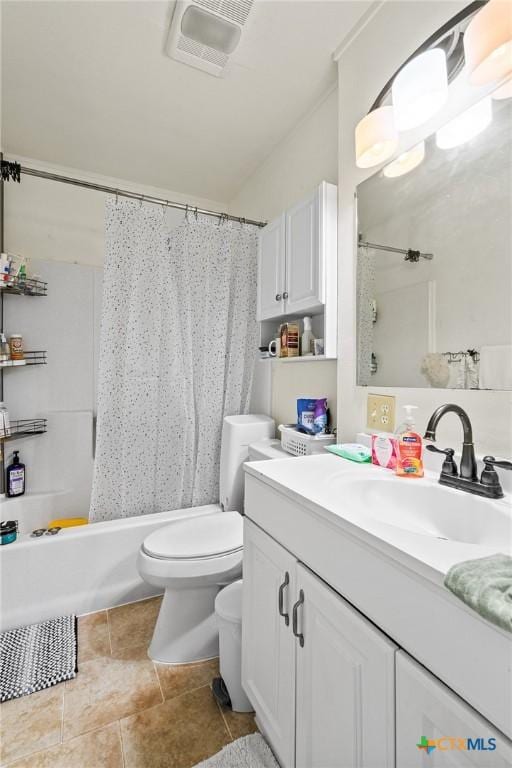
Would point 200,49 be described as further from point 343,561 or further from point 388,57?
point 343,561

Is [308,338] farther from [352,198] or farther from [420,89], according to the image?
[420,89]

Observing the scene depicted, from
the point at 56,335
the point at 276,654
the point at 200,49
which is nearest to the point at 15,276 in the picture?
the point at 56,335

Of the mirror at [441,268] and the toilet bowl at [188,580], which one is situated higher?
the mirror at [441,268]

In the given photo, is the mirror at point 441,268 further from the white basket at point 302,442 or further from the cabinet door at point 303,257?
the white basket at point 302,442

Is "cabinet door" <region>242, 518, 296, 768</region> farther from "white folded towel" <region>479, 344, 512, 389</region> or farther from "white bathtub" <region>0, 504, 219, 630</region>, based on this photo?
"white bathtub" <region>0, 504, 219, 630</region>

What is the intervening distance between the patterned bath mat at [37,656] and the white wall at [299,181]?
1.35 metres

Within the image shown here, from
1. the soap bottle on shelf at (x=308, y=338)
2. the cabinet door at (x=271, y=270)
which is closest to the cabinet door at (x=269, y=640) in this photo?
the soap bottle on shelf at (x=308, y=338)

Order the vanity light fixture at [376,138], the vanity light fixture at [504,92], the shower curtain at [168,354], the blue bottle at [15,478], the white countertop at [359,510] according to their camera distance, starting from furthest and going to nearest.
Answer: the blue bottle at [15,478], the shower curtain at [168,354], the vanity light fixture at [376,138], the vanity light fixture at [504,92], the white countertop at [359,510]

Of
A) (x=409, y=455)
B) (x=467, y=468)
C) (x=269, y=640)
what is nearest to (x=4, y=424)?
(x=269, y=640)

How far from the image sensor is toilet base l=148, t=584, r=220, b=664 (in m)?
1.37

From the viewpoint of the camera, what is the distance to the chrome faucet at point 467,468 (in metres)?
0.81

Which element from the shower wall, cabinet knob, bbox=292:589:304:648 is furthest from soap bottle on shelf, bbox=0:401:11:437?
cabinet knob, bbox=292:589:304:648

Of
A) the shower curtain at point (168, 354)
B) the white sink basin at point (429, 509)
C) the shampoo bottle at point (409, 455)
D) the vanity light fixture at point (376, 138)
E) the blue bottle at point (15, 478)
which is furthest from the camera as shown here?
the blue bottle at point (15, 478)

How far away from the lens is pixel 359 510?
735 millimetres
